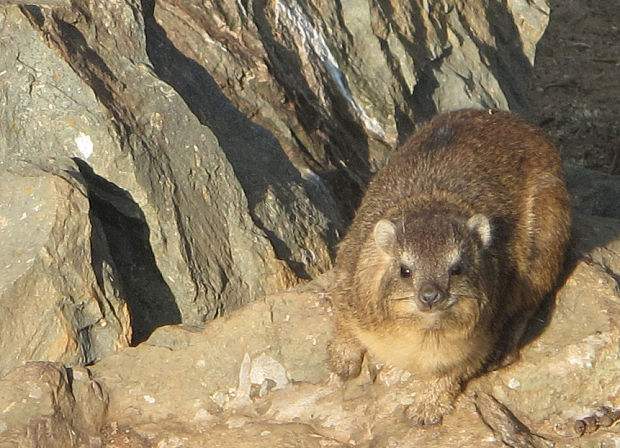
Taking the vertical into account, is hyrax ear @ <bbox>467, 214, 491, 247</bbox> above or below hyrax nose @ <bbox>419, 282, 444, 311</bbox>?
above

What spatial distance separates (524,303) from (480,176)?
0.81 metres

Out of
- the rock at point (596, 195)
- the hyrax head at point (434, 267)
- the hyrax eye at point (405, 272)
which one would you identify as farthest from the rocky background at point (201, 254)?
the rock at point (596, 195)

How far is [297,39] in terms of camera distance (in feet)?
29.6

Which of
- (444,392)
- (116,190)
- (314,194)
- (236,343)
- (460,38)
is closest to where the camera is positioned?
(444,392)

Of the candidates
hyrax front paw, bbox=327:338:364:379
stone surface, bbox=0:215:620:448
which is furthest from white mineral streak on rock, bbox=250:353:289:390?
hyrax front paw, bbox=327:338:364:379

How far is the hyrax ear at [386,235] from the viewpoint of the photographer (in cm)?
605

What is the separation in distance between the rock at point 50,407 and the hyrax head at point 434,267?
1.76m

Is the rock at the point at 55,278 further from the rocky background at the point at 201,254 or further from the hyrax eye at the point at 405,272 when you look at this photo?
the hyrax eye at the point at 405,272

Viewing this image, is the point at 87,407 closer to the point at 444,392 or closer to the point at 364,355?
the point at 364,355

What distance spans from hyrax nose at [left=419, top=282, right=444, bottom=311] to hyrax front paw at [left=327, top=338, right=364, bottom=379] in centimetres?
83

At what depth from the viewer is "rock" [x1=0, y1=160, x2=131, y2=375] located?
21.2ft

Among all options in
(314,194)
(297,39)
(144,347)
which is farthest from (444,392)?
(297,39)

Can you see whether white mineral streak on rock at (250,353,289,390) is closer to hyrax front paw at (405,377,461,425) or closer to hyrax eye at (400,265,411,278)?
hyrax front paw at (405,377,461,425)

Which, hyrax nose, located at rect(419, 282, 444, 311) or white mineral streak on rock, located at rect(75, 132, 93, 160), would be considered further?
white mineral streak on rock, located at rect(75, 132, 93, 160)
